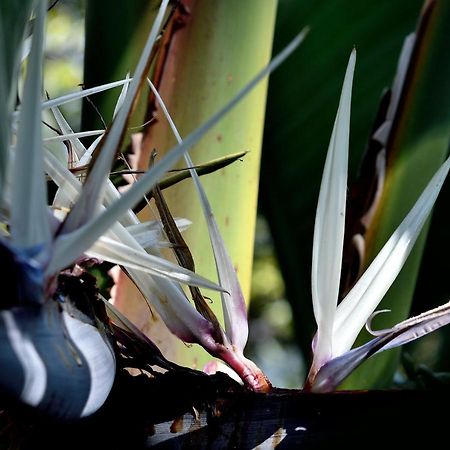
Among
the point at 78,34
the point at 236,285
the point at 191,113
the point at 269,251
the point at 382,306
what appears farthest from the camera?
the point at 78,34

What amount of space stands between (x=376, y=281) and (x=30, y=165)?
6.9 inches

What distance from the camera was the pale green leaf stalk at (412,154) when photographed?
0.68 m

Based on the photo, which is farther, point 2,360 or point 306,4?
point 306,4

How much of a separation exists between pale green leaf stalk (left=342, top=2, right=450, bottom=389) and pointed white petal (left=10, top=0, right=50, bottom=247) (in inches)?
18.3

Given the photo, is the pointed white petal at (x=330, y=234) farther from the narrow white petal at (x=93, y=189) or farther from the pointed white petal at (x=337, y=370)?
the narrow white petal at (x=93, y=189)

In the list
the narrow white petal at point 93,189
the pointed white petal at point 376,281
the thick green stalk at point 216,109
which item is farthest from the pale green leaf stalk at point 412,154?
the narrow white petal at point 93,189

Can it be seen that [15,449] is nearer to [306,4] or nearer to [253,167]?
[253,167]

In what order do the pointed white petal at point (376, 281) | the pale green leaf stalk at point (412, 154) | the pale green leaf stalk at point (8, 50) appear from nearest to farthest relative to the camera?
the pale green leaf stalk at point (8, 50)
the pointed white petal at point (376, 281)
the pale green leaf stalk at point (412, 154)

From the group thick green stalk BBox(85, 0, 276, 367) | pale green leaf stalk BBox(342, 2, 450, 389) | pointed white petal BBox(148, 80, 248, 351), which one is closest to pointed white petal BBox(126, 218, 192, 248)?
pointed white petal BBox(148, 80, 248, 351)

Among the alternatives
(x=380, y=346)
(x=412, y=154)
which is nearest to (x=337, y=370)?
(x=380, y=346)

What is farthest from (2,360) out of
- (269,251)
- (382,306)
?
(269,251)

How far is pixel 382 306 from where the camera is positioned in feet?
2.26

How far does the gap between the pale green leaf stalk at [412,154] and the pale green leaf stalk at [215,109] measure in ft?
0.51

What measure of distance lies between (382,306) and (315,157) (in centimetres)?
43
